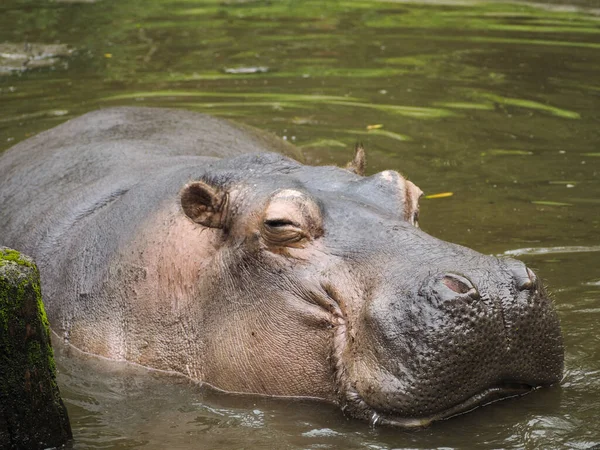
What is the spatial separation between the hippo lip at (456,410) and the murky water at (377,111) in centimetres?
4

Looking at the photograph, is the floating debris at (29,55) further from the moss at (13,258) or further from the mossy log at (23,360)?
the mossy log at (23,360)

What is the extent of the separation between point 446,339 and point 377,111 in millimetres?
7028

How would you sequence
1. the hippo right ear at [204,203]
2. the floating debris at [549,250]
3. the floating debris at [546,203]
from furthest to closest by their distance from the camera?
the floating debris at [546,203], the floating debris at [549,250], the hippo right ear at [204,203]

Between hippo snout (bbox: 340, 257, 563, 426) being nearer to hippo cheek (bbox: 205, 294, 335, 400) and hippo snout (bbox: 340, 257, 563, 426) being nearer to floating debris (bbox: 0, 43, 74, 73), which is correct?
hippo cheek (bbox: 205, 294, 335, 400)

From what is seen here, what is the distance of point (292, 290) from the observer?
447cm

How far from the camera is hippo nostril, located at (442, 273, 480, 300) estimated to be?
3996 millimetres

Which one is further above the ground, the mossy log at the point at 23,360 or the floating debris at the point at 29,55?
the floating debris at the point at 29,55

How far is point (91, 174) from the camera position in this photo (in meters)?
6.23

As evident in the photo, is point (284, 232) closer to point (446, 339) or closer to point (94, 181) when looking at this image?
point (446, 339)

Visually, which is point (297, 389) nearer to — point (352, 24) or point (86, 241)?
point (86, 241)

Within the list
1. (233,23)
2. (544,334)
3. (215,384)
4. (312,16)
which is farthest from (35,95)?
(544,334)

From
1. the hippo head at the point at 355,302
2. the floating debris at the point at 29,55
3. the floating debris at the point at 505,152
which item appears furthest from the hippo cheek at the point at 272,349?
the floating debris at the point at 29,55

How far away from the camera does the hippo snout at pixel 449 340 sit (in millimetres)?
4000

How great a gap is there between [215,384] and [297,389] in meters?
0.46
